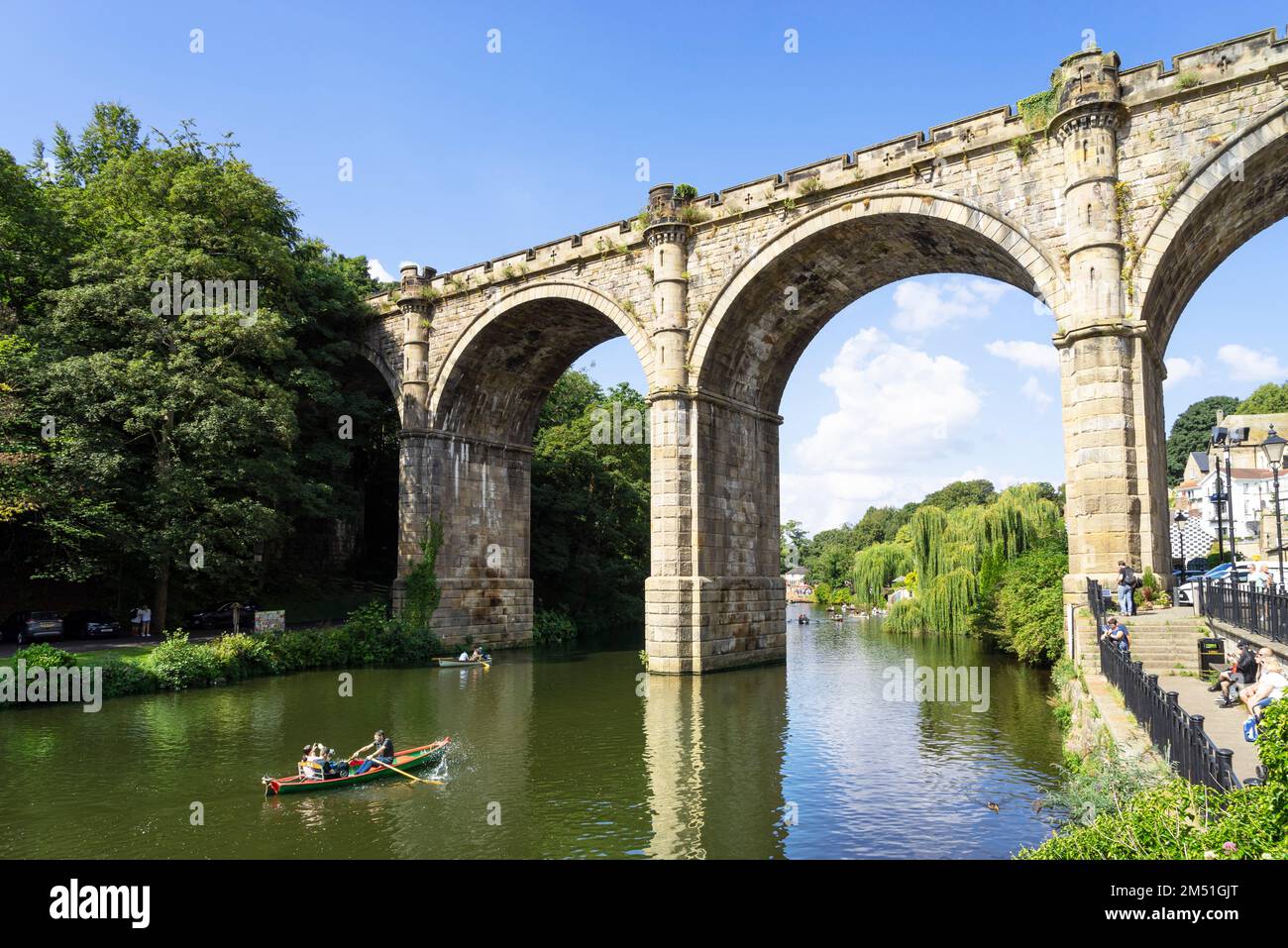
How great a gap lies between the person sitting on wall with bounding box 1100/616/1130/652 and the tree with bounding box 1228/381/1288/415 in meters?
65.6

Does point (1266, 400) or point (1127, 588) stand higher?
point (1266, 400)

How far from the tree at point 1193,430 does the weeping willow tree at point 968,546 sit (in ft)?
157

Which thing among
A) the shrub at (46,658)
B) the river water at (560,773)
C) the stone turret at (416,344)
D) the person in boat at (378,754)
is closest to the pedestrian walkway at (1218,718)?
the river water at (560,773)

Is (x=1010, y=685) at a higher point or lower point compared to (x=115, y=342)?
lower

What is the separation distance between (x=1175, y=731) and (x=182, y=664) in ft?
65.4

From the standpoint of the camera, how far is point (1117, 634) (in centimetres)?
1219

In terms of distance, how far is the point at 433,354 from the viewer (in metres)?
27.7

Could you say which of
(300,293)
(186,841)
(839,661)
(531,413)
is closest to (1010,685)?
(839,661)

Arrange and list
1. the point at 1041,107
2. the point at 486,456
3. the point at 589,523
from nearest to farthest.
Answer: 1. the point at 1041,107
2. the point at 486,456
3. the point at 589,523

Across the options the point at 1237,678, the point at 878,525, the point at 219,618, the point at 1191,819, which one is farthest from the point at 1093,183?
the point at 878,525

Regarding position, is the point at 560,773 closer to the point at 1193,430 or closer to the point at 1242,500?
the point at 1242,500

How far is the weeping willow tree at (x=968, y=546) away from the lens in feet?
86.4
